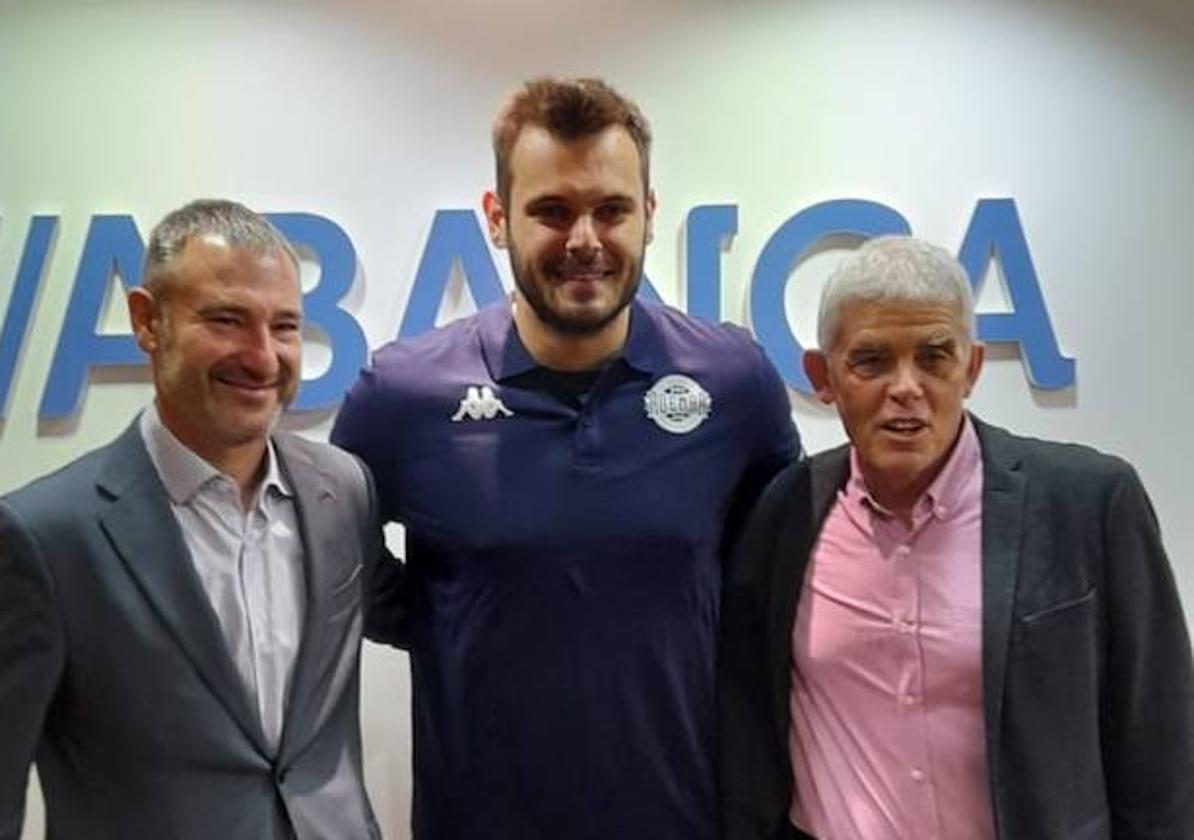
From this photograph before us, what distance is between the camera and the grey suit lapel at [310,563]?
1.65 m

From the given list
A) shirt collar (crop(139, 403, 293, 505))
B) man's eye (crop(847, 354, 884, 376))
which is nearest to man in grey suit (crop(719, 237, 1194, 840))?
man's eye (crop(847, 354, 884, 376))

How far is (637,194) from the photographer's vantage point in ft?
6.53

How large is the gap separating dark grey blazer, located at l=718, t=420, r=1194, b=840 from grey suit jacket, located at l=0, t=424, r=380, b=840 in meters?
1.05

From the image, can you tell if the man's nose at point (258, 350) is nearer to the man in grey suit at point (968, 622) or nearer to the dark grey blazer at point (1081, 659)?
the man in grey suit at point (968, 622)

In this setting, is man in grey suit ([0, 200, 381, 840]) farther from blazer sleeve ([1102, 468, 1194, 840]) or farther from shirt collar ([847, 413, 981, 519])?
blazer sleeve ([1102, 468, 1194, 840])

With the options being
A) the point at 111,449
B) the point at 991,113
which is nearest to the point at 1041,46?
the point at 991,113

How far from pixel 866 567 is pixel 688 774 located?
0.52 metres

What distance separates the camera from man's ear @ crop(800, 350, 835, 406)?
1.82 meters

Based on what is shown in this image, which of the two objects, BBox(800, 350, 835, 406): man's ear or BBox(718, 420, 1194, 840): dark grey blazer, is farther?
BBox(800, 350, 835, 406): man's ear

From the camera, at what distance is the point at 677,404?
6.79 ft

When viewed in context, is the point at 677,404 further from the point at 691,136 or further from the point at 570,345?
the point at 691,136

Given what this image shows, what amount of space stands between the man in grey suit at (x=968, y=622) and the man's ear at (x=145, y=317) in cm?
104

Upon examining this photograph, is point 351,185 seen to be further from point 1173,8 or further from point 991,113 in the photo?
point 1173,8

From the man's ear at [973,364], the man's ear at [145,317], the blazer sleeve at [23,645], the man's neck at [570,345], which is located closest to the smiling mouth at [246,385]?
the man's ear at [145,317]
